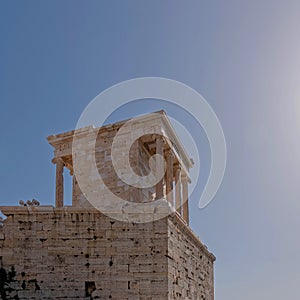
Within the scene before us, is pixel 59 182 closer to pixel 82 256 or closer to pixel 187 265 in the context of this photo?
pixel 187 265

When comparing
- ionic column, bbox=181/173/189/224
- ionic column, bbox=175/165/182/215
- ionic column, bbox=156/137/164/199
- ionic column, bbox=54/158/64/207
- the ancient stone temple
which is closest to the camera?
the ancient stone temple

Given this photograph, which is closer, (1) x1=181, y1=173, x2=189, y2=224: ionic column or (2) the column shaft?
(2) the column shaft

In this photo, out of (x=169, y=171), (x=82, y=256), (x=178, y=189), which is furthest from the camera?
(x=178, y=189)

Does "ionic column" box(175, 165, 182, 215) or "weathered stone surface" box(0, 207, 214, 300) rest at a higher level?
"ionic column" box(175, 165, 182, 215)

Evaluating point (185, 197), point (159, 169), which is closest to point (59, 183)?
point (159, 169)

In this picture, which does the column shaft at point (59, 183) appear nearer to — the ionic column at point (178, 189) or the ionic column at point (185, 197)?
the ionic column at point (178, 189)

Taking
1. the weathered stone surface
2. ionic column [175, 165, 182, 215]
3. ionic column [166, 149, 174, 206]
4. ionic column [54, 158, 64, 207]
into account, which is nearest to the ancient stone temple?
the weathered stone surface

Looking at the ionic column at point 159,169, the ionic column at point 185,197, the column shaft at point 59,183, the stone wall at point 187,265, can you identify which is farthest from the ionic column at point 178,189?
the column shaft at point 59,183

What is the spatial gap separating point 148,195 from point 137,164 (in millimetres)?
1216

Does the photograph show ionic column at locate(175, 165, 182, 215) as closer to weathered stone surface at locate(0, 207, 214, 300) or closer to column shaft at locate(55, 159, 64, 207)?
column shaft at locate(55, 159, 64, 207)

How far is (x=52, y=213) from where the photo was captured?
1168 cm

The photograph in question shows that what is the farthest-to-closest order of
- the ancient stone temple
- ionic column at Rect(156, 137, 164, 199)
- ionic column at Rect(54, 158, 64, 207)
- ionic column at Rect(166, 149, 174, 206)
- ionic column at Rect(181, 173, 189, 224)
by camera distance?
ionic column at Rect(181, 173, 189, 224), ionic column at Rect(166, 149, 174, 206), ionic column at Rect(54, 158, 64, 207), ionic column at Rect(156, 137, 164, 199), the ancient stone temple

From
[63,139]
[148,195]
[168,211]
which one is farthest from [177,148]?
[168,211]

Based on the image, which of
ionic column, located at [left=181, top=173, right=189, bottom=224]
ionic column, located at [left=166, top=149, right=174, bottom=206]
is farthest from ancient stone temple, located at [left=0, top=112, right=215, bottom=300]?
ionic column, located at [left=181, top=173, right=189, bottom=224]
